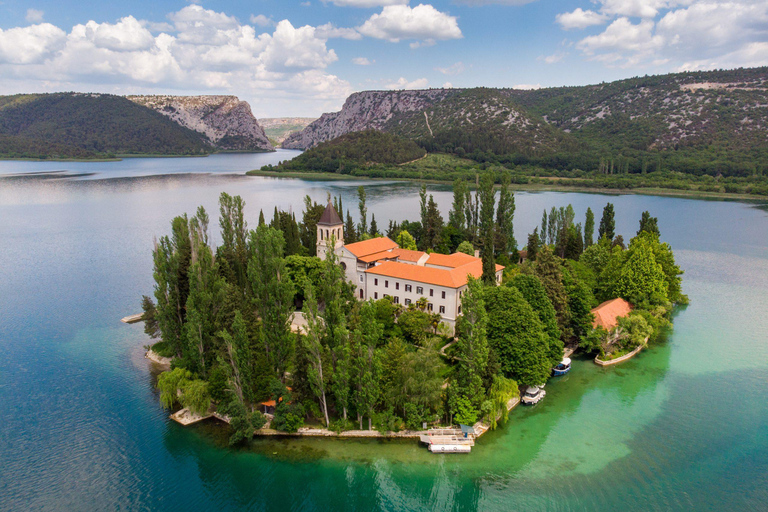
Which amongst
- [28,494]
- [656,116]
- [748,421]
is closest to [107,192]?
[28,494]

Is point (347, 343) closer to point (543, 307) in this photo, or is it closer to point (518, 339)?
point (518, 339)

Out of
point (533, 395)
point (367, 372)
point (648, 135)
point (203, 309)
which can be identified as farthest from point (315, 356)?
point (648, 135)

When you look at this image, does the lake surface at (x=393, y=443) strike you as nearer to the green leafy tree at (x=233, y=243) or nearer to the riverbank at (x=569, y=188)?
the green leafy tree at (x=233, y=243)

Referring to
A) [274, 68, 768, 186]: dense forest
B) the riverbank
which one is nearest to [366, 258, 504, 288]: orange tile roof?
the riverbank

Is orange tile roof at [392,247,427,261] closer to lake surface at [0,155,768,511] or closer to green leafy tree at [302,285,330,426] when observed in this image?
lake surface at [0,155,768,511]

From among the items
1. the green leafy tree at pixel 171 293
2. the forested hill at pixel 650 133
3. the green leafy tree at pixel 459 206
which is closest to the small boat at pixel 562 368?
the green leafy tree at pixel 171 293

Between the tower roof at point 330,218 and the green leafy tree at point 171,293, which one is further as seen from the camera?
the tower roof at point 330,218
